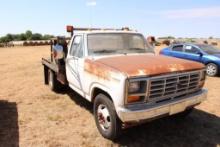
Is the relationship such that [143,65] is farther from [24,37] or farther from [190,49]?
[24,37]

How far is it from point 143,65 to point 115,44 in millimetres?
1594

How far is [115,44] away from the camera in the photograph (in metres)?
5.84

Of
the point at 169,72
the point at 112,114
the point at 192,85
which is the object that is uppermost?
the point at 169,72

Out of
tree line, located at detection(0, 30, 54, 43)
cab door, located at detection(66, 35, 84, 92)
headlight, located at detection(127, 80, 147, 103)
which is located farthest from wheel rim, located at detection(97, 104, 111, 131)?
tree line, located at detection(0, 30, 54, 43)

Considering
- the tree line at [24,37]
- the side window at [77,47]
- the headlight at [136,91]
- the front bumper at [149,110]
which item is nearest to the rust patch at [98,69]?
the headlight at [136,91]

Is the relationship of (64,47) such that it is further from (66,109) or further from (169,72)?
(169,72)

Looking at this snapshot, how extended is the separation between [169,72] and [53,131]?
2659mm

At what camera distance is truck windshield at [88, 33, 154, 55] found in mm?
5602

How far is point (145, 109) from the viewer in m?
4.07

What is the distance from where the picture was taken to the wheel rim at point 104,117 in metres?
4.68

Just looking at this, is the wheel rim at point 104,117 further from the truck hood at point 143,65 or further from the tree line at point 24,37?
the tree line at point 24,37

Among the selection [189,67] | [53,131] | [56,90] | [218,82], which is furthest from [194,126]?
[218,82]

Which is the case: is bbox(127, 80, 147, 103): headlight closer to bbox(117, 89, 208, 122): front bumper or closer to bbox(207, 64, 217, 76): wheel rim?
bbox(117, 89, 208, 122): front bumper

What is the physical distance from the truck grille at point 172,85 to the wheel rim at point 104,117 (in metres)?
0.93
